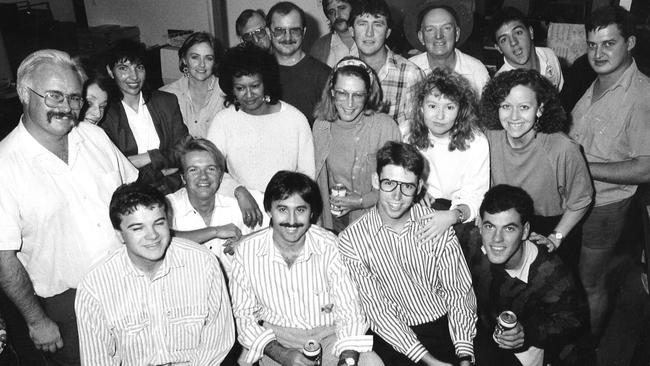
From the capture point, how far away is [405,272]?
2.73 metres

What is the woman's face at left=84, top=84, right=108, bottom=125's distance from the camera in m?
3.19

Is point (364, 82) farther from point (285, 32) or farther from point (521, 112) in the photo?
point (285, 32)

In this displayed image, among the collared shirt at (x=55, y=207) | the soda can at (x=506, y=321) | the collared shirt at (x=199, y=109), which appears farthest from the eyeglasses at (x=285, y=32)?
the soda can at (x=506, y=321)

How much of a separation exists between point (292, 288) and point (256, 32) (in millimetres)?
2491

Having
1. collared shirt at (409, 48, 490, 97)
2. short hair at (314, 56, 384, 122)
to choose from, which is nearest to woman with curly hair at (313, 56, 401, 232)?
short hair at (314, 56, 384, 122)

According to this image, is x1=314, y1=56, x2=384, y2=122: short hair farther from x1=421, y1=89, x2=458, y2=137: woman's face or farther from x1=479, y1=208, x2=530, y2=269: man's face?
x1=479, y1=208, x2=530, y2=269: man's face

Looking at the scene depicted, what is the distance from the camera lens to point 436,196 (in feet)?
10.1

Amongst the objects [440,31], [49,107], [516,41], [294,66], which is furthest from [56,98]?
[516,41]

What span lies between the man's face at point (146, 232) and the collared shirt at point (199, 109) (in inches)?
62.7

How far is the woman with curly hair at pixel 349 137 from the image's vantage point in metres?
3.17

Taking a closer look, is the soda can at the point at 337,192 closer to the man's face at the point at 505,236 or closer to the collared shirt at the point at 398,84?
the collared shirt at the point at 398,84

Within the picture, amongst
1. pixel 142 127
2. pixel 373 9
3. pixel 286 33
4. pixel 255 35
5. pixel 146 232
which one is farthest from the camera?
pixel 255 35

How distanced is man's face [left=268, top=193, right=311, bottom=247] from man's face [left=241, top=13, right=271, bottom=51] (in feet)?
7.00

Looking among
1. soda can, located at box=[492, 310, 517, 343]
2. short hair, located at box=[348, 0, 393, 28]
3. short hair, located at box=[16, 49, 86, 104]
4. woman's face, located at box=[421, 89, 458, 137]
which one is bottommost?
soda can, located at box=[492, 310, 517, 343]
